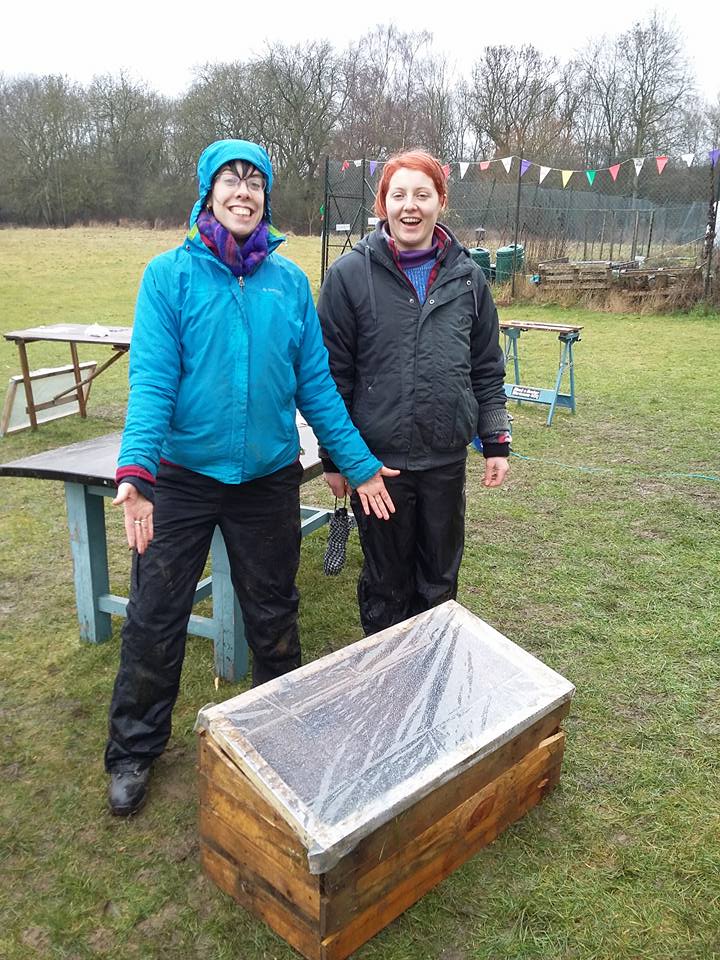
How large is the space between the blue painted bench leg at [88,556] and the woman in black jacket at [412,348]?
1048 millimetres

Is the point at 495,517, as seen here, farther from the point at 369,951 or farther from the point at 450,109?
the point at 450,109

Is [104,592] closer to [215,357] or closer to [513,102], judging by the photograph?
[215,357]

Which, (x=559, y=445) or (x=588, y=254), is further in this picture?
(x=588, y=254)

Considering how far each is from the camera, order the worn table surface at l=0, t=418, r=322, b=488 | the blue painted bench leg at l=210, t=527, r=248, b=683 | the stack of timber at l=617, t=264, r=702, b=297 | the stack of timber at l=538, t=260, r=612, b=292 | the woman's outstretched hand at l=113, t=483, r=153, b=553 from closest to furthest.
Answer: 1. the woman's outstretched hand at l=113, t=483, r=153, b=553
2. the worn table surface at l=0, t=418, r=322, b=488
3. the blue painted bench leg at l=210, t=527, r=248, b=683
4. the stack of timber at l=617, t=264, r=702, b=297
5. the stack of timber at l=538, t=260, r=612, b=292

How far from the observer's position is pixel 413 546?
8.61 feet

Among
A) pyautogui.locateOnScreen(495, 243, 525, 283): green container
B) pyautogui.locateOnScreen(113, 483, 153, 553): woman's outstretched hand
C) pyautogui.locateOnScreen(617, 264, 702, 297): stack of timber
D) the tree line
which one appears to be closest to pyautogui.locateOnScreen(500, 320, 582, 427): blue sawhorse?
pyautogui.locateOnScreen(113, 483, 153, 553): woman's outstretched hand

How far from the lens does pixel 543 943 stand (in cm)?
186

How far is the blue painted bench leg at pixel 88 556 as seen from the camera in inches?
116

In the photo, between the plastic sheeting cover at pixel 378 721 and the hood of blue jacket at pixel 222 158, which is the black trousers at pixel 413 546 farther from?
the hood of blue jacket at pixel 222 158

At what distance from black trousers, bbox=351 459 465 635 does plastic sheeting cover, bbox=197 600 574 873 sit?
24 cm

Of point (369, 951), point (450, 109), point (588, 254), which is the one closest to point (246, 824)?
point (369, 951)

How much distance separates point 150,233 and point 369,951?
30.0 metres

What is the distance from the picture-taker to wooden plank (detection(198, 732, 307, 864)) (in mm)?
1651

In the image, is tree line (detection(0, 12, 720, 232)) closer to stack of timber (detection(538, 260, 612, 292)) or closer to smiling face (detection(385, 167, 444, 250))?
stack of timber (detection(538, 260, 612, 292))
